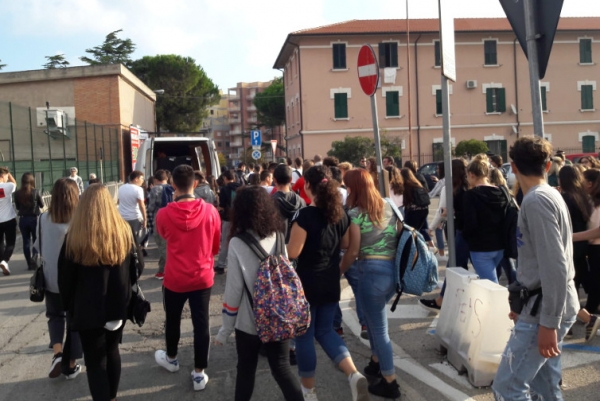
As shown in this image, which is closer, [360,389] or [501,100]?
[360,389]

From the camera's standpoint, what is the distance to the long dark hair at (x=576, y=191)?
20.6 feet

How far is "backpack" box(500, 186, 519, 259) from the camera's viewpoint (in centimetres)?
614

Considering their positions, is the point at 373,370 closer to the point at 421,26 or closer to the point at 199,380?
the point at 199,380

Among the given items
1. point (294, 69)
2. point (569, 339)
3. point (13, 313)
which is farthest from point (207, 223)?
point (294, 69)

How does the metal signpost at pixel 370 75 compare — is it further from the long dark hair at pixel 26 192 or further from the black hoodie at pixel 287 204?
the long dark hair at pixel 26 192

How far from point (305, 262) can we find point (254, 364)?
0.82 m

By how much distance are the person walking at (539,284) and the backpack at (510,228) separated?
2.90 meters

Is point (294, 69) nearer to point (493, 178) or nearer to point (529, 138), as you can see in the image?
point (493, 178)

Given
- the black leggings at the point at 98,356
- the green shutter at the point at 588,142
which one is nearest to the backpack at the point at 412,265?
the black leggings at the point at 98,356

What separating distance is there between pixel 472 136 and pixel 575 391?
1530 inches

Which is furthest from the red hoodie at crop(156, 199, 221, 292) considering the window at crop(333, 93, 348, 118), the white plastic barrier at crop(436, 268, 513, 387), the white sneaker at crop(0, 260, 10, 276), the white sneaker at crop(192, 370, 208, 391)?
the window at crop(333, 93, 348, 118)

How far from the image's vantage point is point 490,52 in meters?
42.2

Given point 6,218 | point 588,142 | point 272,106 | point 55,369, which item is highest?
point 272,106

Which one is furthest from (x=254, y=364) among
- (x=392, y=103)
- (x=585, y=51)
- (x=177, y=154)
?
(x=585, y=51)
